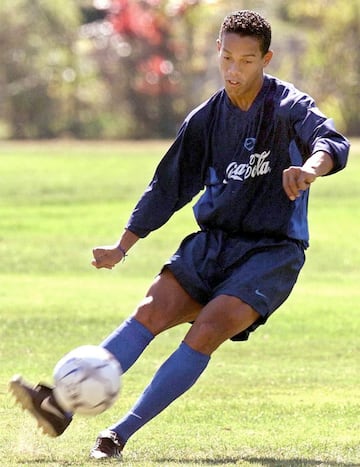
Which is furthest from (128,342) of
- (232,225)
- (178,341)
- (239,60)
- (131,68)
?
(131,68)

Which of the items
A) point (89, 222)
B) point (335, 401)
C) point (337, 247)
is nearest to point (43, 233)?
point (89, 222)

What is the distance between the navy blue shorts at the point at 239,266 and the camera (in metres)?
6.07

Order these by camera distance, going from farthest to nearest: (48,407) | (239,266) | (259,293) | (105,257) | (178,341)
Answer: (178,341), (105,257), (239,266), (259,293), (48,407)

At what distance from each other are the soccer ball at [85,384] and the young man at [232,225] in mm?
338

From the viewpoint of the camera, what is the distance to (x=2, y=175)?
24781 millimetres

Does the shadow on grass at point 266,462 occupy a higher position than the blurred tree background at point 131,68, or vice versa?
the shadow on grass at point 266,462

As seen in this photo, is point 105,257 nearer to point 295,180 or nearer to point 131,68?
point 295,180

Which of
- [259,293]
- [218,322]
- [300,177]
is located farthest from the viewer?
[259,293]

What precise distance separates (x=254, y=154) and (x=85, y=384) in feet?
4.36

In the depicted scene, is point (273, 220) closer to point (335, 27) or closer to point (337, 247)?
point (337, 247)

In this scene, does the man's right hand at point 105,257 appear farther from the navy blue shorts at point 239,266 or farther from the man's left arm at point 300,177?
the man's left arm at point 300,177

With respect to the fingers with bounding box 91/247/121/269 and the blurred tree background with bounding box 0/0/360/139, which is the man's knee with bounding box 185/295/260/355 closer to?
the fingers with bounding box 91/247/121/269

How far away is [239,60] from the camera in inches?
241

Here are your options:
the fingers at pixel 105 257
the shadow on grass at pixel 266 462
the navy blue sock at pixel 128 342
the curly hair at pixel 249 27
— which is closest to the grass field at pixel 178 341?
the shadow on grass at pixel 266 462
